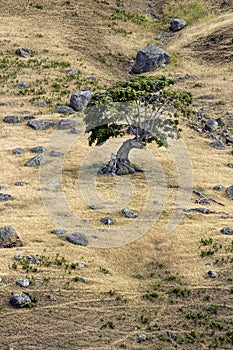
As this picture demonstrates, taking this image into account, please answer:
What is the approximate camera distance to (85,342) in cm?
1748

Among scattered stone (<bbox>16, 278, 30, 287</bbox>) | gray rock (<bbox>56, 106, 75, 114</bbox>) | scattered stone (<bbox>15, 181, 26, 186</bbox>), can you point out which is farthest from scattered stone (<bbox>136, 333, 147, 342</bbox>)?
gray rock (<bbox>56, 106, 75, 114</bbox>)

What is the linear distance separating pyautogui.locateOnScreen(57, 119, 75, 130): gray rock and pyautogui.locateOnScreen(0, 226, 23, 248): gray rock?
21080 millimetres

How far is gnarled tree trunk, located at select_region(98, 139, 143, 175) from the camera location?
32844 millimetres

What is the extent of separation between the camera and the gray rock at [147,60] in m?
58.8

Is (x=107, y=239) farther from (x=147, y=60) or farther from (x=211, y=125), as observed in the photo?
(x=147, y=60)

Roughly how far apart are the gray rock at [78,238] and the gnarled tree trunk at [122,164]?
911cm

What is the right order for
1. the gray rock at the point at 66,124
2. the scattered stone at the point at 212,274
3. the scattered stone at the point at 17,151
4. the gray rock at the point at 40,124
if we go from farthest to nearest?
the gray rock at the point at 66,124, the gray rock at the point at 40,124, the scattered stone at the point at 17,151, the scattered stone at the point at 212,274

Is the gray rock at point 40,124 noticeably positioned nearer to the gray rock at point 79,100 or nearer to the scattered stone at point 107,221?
the gray rock at point 79,100

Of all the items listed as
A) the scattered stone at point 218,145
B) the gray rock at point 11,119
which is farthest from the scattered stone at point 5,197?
the scattered stone at point 218,145

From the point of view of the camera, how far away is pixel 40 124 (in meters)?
43.0

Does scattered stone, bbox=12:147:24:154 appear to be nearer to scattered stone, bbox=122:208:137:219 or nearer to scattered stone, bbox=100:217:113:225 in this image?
scattered stone, bbox=122:208:137:219

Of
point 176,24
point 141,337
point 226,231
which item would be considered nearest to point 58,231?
point 141,337

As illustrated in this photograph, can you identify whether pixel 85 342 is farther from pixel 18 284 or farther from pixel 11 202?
pixel 11 202

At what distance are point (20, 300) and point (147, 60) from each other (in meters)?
44.2
